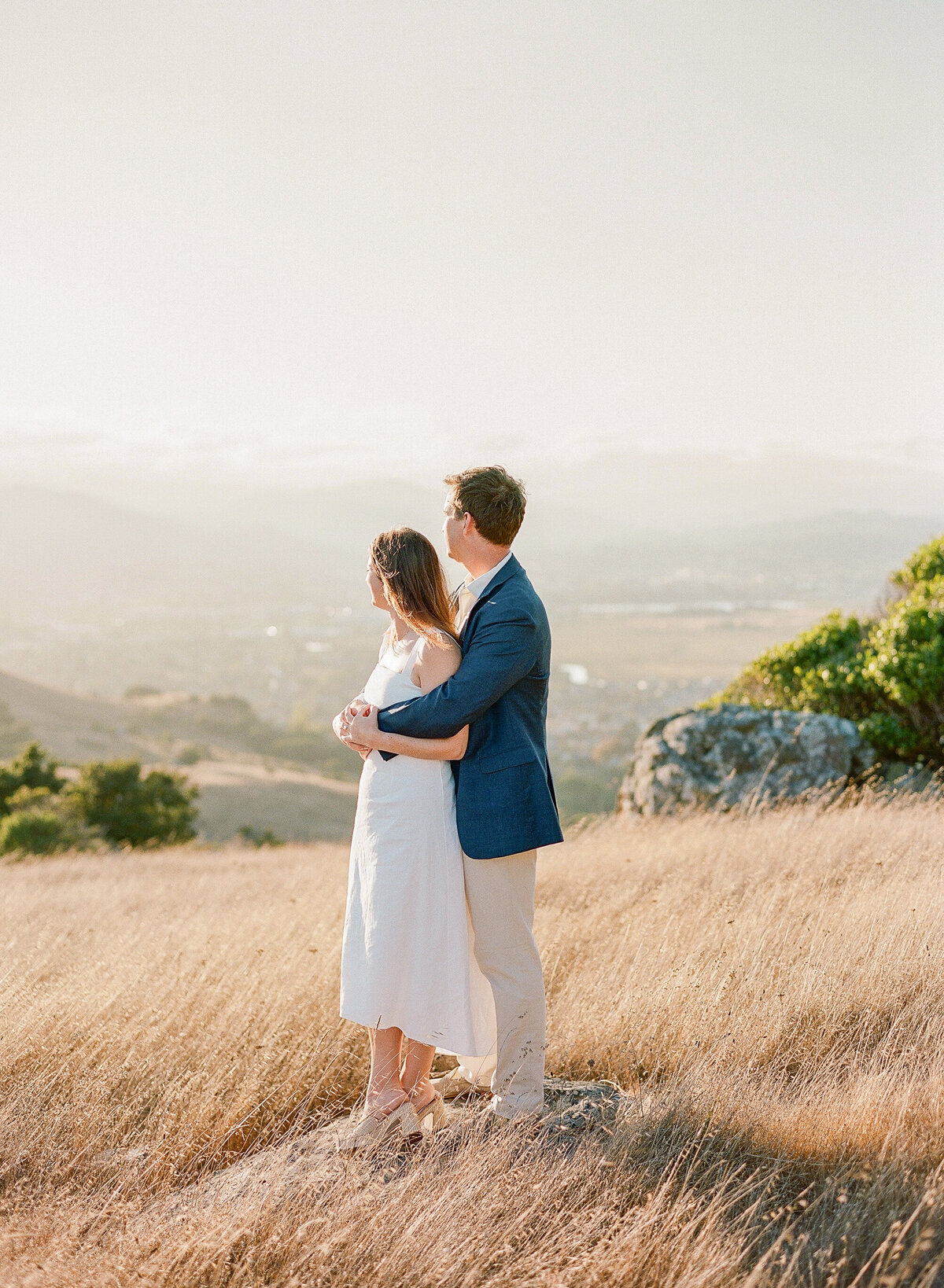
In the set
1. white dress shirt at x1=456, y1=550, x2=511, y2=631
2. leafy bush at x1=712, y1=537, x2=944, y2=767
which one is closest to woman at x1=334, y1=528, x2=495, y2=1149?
white dress shirt at x1=456, y1=550, x2=511, y2=631

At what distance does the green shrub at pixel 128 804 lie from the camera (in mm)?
21391

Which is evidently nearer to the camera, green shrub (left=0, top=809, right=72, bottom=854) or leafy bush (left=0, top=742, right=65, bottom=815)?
green shrub (left=0, top=809, right=72, bottom=854)

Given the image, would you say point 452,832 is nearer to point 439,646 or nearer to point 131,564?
point 439,646

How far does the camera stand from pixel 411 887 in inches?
133

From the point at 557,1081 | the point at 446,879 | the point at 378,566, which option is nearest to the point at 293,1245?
the point at 446,879

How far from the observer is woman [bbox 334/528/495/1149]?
3.38 metres

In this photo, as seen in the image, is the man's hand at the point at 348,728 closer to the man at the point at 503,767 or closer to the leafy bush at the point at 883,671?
the man at the point at 503,767

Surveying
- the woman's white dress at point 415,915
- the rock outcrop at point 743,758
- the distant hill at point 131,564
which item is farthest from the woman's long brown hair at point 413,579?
the distant hill at point 131,564

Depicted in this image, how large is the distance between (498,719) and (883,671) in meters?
8.04

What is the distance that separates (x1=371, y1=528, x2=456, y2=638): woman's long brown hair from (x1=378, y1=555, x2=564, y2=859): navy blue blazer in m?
0.14

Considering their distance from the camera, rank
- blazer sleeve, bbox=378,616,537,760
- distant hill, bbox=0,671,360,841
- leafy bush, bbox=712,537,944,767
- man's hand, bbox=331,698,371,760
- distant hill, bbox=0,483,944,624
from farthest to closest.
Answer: distant hill, bbox=0,483,944,624 < distant hill, bbox=0,671,360,841 < leafy bush, bbox=712,537,944,767 < man's hand, bbox=331,698,371,760 < blazer sleeve, bbox=378,616,537,760

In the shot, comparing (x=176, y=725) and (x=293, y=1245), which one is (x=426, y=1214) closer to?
(x=293, y=1245)

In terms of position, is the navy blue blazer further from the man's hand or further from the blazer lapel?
the man's hand

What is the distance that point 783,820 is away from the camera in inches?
308
